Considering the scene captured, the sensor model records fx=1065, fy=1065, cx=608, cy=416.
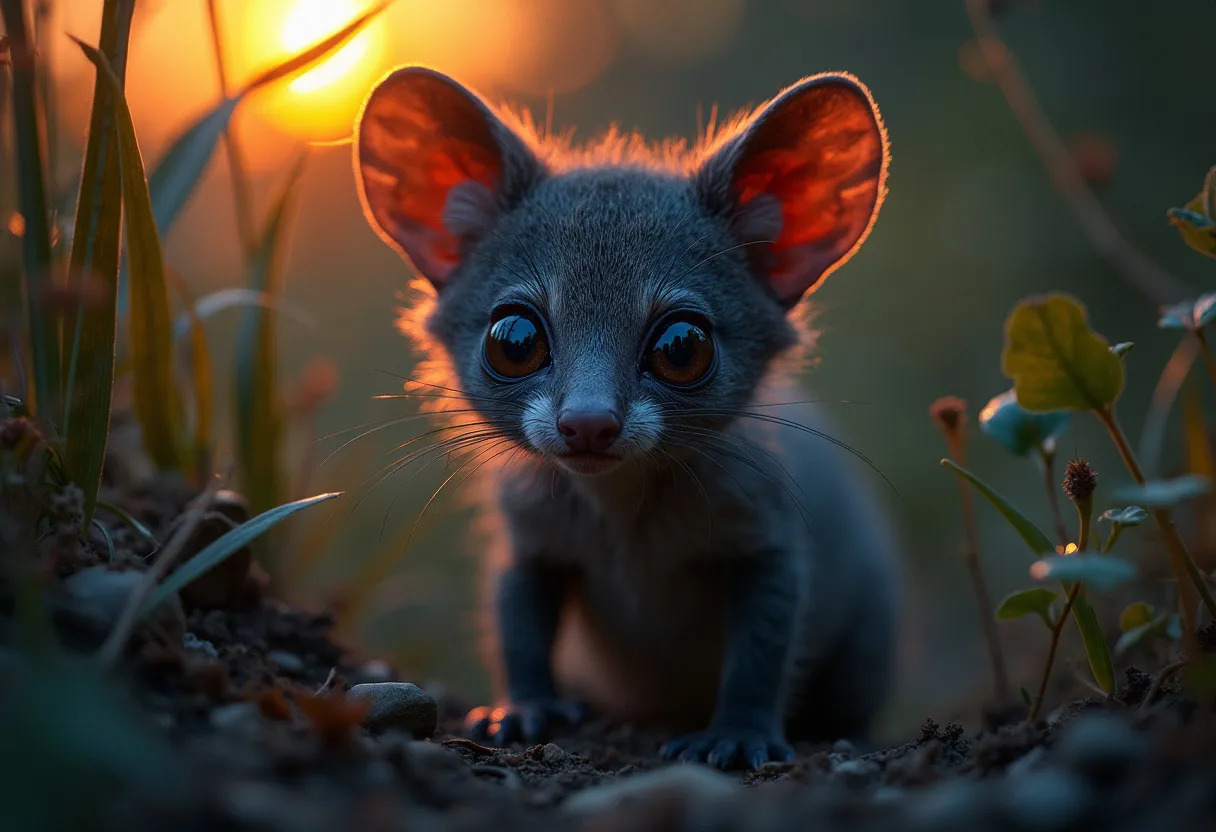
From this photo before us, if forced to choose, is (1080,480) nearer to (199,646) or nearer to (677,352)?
(677,352)

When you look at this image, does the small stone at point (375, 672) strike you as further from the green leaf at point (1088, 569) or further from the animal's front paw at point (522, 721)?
the green leaf at point (1088, 569)

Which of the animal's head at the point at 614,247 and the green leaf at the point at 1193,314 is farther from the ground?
the animal's head at the point at 614,247

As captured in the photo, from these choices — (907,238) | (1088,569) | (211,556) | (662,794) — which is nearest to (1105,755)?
(1088,569)

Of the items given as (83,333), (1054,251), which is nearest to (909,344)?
(1054,251)

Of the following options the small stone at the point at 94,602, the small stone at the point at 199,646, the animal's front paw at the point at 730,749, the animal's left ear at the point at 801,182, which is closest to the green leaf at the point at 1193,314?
the animal's left ear at the point at 801,182

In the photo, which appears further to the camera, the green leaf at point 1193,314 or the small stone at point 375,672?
the small stone at point 375,672

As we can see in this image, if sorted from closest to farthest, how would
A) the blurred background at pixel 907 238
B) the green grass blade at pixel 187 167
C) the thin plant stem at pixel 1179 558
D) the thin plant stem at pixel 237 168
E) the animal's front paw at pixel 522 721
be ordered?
the thin plant stem at pixel 1179 558, the green grass blade at pixel 187 167, the animal's front paw at pixel 522 721, the thin plant stem at pixel 237 168, the blurred background at pixel 907 238

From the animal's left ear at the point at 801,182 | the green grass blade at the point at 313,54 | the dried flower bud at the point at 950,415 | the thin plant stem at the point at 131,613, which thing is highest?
the green grass blade at the point at 313,54
